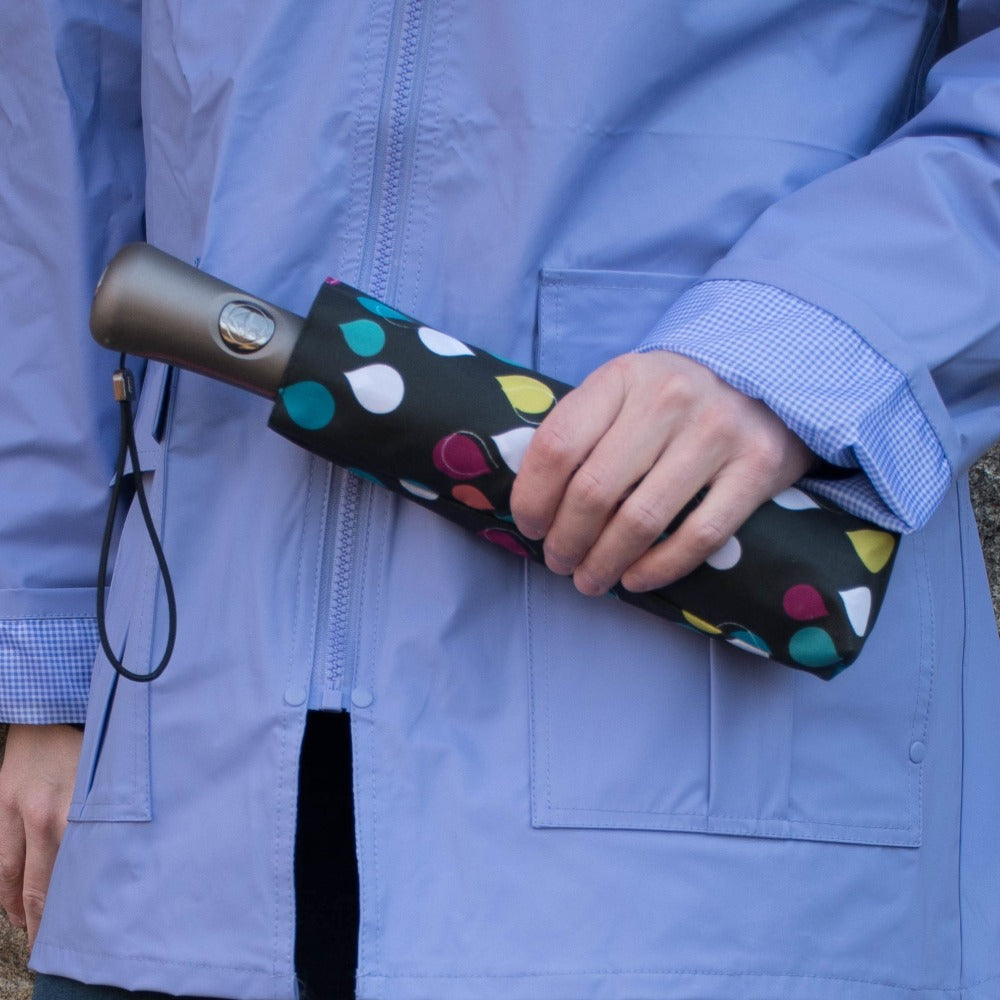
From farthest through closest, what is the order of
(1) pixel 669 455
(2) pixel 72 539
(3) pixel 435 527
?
(2) pixel 72 539 → (3) pixel 435 527 → (1) pixel 669 455

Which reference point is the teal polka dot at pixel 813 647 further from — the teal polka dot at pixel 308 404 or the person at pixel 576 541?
the teal polka dot at pixel 308 404

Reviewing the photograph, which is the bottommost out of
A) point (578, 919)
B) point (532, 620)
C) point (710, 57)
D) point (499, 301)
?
point (578, 919)

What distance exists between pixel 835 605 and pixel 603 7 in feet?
1.57

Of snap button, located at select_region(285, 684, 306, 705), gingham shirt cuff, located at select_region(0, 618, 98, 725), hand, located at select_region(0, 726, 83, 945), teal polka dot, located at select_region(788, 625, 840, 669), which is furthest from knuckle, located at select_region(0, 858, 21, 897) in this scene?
teal polka dot, located at select_region(788, 625, 840, 669)

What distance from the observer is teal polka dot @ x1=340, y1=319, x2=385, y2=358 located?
0.77 meters

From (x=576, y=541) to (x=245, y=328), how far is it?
28 centimetres

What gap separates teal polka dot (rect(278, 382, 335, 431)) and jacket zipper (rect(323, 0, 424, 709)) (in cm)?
8

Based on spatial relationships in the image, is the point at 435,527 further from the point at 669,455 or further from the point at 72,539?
the point at 72,539

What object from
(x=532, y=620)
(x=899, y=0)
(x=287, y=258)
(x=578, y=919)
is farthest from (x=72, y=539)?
(x=899, y=0)

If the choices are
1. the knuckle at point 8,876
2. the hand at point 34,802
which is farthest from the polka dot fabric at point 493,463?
the knuckle at point 8,876

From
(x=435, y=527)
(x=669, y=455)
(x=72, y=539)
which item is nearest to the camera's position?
(x=669, y=455)

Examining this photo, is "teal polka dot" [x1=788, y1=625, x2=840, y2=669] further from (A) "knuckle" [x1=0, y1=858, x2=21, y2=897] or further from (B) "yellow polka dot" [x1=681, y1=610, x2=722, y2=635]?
(A) "knuckle" [x1=0, y1=858, x2=21, y2=897]

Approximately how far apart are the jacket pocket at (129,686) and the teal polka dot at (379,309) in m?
0.23

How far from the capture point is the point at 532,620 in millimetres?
826
